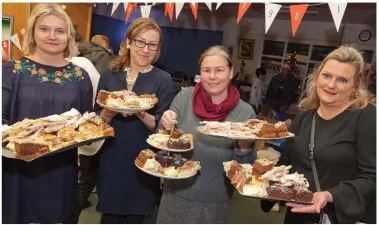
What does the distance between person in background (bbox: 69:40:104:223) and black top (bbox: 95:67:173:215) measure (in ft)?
0.26

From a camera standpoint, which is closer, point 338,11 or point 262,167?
point 262,167

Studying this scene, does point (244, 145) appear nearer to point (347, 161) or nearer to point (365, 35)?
point (347, 161)

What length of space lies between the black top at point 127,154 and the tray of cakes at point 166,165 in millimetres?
296

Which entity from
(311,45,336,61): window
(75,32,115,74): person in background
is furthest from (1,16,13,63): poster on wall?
(311,45,336,61): window

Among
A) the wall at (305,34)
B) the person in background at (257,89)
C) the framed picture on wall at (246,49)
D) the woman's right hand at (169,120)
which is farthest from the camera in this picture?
the framed picture on wall at (246,49)

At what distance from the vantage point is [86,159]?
3.08 m

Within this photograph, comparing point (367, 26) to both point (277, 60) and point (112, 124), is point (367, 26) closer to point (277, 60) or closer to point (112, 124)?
point (277, 60)

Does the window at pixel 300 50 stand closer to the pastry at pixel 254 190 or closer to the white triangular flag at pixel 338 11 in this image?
the white triangular flag at pixel 338 11

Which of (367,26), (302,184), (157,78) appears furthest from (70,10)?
(367,26)

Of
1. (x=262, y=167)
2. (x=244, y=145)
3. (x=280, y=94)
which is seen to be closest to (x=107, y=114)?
(x=244, y=145)

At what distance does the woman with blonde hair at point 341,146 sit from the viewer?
1812 mm

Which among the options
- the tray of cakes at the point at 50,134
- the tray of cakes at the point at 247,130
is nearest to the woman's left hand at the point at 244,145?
the tray of cakes at the point at 247,130

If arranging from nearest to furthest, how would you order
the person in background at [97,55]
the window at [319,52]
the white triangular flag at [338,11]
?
the white triangular flag at [338,11], the person in background at [97,55], the window at [319,52]

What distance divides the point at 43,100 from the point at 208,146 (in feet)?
3.32
